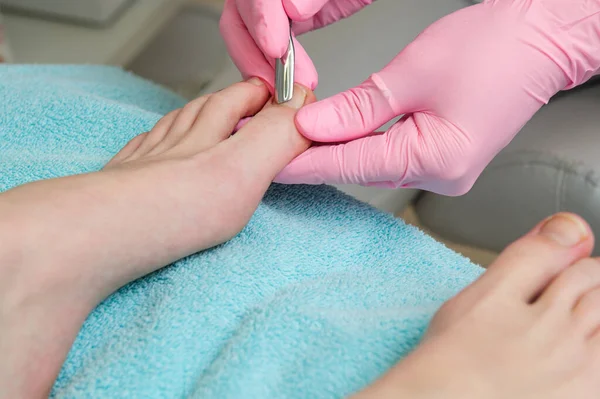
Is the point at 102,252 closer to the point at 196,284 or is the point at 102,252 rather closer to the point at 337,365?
the point at 196,284

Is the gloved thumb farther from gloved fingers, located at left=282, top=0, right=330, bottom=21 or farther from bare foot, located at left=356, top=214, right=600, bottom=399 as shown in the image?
bare foot, located at left=356, top=214, right=600, bottom=399

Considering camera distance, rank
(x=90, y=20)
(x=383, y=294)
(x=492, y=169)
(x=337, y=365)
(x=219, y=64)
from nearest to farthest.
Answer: (x=337, y=365), (x=383, y=294), (x=492, y=169), (x=90, y=20), (x=219, y=64)

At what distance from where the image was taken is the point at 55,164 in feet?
2.12

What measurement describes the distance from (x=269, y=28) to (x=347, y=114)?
135mm

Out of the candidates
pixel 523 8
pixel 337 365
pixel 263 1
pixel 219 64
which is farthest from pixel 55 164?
pixel 219 64

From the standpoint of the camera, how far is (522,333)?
48cm

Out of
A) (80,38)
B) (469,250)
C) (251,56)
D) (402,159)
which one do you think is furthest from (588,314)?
(80,38)

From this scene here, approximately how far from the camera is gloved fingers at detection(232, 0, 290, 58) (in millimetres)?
637

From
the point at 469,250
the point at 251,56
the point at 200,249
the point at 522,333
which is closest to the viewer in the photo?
the point at 522,333

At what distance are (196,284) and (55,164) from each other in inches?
9.7

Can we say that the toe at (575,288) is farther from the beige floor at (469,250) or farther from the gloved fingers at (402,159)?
the beige floor at (469,250)

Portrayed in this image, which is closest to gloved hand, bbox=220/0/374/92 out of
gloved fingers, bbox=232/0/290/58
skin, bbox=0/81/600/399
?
gloved fingers, bbox=232/0/290/58

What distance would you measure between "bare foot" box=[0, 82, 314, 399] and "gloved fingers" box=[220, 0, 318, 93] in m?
0.03

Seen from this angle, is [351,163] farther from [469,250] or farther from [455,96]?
[469,250]
